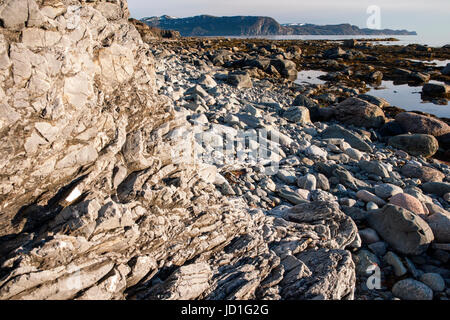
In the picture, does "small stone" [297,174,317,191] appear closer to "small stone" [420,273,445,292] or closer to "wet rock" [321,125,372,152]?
"small stone" [420,273,445,292]

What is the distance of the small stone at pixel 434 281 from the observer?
207 inches

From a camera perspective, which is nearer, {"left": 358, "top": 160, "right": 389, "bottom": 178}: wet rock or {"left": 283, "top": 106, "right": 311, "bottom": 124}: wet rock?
{"left": 358, "top": 160, "right": 389, "bottom": 178}: wet rock

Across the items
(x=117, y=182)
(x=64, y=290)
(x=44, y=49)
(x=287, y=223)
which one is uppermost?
(x=44, y=49)

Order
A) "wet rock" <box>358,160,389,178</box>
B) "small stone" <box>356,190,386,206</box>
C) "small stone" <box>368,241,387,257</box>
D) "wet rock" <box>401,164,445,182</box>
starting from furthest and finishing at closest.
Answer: "wet rock" <box>401,164,445,182</box>
"wet rock" <box>358,160,389,178</box>
"small stone" <box>356,190,386,206</box>
"small stone" <box>368,241,387,257</box>

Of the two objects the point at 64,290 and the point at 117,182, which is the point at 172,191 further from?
the point at 64,290

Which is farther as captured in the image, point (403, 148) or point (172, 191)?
point (403, 148)

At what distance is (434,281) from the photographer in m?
5.33

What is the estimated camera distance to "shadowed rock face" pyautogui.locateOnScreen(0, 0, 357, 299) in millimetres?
3389

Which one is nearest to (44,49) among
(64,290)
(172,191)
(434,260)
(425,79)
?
(172,191)

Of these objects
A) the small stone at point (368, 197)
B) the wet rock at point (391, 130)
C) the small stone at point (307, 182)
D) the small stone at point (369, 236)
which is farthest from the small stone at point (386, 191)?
the wet rock at point (391, 130)

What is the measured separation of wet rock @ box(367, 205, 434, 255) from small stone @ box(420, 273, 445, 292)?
69cm

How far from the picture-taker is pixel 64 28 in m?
3.96

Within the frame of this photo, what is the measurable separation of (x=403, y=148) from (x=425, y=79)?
28857 millimetres

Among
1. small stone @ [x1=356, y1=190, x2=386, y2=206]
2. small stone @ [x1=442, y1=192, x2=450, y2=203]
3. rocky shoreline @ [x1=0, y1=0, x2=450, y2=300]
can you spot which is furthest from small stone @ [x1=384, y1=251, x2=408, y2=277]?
small stone @ [x1=442, y1=192, x2=450, y2=203]
